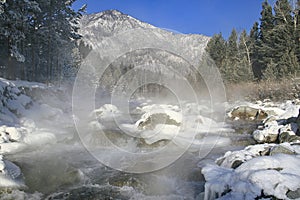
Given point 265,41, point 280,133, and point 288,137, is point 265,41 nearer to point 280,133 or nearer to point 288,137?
point 280,133

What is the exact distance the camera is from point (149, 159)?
9.70 m

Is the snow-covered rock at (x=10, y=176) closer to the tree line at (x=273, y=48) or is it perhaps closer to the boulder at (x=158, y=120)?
the boulder at (x=158, y=120)

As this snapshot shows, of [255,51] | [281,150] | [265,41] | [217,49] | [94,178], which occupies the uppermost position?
[217,49]

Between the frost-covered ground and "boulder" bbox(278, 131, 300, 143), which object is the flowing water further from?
"boulder" bbox(278, 131, 300, 143)

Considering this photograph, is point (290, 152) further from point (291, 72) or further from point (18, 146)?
point (291, 72)

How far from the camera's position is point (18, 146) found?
34.8ft

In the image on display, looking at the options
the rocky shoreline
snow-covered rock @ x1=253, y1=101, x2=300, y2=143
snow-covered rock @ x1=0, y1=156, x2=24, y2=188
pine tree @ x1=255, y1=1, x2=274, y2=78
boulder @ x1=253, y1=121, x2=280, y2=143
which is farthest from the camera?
pine tree @ x1=255, y1=1, x2=274, y2=78

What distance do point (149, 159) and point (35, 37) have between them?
64.3 feet

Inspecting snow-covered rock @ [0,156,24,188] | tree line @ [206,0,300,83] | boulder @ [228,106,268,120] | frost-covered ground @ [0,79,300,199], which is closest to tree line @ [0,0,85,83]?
frost-covered ground @ [0,79,300,199]

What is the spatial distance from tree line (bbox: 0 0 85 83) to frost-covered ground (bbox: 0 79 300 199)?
4.52 meters

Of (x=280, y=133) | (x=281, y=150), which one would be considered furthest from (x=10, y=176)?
(x=280, y=133)

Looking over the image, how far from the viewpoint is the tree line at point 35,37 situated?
18781 mm

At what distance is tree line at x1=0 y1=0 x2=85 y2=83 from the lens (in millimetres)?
18781

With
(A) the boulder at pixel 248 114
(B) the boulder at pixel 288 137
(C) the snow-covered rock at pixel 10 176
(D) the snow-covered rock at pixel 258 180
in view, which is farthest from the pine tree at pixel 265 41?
(C) the snow-covered rock at pixel 10 176
